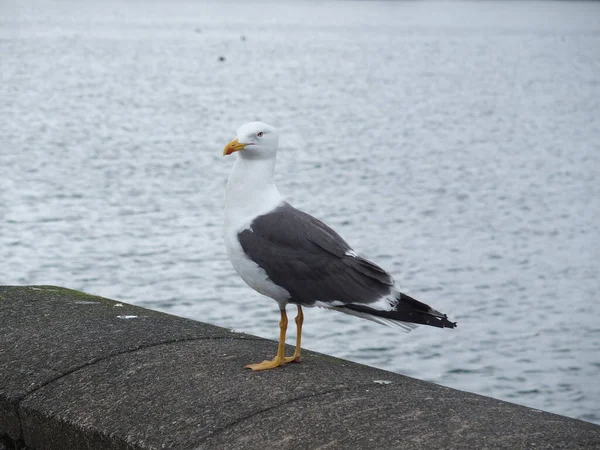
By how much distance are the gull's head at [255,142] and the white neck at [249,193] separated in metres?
0.03

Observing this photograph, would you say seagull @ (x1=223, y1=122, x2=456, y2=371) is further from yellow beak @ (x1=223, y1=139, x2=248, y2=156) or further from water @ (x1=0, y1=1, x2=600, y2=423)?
water @ (x1=0, y1=1, x2=600, y2=423)

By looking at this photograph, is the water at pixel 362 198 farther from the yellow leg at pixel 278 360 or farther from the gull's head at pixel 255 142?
the gull's head at pixel 255 142

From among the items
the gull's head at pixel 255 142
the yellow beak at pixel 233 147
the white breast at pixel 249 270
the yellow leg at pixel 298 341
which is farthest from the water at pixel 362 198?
the yellow beak at pixel 233 147

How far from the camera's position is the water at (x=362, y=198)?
11133mm

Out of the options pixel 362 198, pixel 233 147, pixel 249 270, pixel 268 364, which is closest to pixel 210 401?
pixel 268 364

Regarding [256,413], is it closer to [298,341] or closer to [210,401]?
[210,401]

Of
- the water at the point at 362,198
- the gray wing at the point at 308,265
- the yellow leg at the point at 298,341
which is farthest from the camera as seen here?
the water at the point at 362,198

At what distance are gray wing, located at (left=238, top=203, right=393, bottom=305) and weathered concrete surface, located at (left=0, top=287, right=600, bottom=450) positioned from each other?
0.40m

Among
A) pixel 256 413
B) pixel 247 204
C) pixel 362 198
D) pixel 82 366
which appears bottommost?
pixel 362 198

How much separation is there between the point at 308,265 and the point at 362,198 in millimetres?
13817

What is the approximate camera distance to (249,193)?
4828 millimetres

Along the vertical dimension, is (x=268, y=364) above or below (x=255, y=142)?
below

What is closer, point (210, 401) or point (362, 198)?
point (210, 401)

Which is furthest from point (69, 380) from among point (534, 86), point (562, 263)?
point (534, 86)
